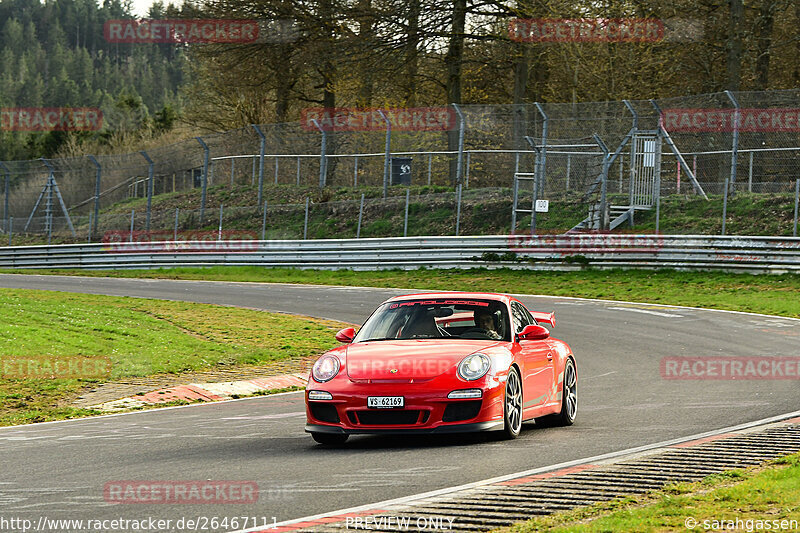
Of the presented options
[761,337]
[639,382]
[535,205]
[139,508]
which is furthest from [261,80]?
[139,508]

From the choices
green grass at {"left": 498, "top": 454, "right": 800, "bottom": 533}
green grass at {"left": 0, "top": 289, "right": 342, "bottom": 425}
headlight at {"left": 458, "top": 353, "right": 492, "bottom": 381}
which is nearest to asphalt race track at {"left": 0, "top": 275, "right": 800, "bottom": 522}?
headlight at {"left": 458, "top": 353, "right": 492, "bottom": 381}

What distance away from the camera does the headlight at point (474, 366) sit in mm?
9219

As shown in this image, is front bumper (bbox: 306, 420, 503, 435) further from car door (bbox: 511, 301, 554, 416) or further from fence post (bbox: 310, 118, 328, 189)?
fence post (bbox: 310, 118, 328, 189)

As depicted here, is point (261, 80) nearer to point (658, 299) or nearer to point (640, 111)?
point (640, 111)

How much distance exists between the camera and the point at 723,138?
30.8 metres

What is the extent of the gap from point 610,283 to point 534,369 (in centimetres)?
1812
